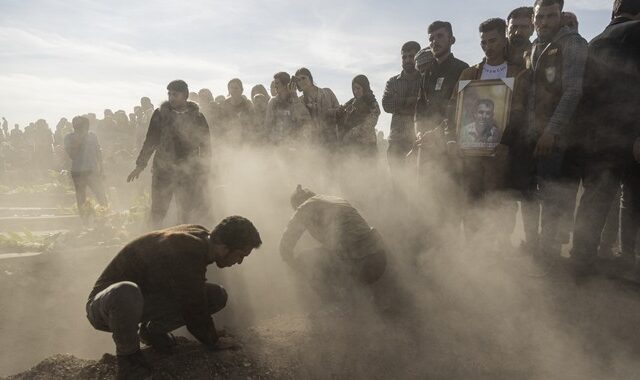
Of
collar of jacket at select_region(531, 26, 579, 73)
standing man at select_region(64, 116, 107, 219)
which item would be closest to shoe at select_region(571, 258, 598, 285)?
collar of jacket at select_region(531, 26, 579, 73)

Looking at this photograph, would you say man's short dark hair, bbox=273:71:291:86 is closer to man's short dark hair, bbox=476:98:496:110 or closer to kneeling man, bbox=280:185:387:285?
kneeling man, bbox=280:185:387:285

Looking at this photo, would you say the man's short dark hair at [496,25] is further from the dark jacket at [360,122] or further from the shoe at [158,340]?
the shoe at [158,340]

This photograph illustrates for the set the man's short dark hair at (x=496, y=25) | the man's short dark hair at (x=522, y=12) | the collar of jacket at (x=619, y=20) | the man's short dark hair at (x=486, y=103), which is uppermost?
the man's short dark hair at (x=522, y=12)

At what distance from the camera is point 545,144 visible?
3.58 m

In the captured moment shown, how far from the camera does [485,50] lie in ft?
13.2

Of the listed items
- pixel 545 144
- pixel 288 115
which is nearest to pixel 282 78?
pixel 288 115

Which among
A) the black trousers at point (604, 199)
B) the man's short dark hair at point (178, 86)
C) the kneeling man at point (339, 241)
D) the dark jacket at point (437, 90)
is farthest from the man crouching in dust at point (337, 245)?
the man's short dark hair at point (178, 86)

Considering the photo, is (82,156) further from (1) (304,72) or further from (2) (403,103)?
(2) (403,103)

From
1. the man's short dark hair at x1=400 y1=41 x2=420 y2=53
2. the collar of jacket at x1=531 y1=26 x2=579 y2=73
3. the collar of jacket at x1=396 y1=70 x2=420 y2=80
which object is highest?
the man's short dark hair at x1=400 y1=41 x2=420 y2=53

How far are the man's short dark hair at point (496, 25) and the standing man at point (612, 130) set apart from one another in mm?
755

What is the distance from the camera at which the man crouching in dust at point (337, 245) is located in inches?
160

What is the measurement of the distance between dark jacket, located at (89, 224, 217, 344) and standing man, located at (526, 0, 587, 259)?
3.01m

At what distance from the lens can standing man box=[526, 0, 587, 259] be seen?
352 centimetres

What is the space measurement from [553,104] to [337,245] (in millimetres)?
2363
